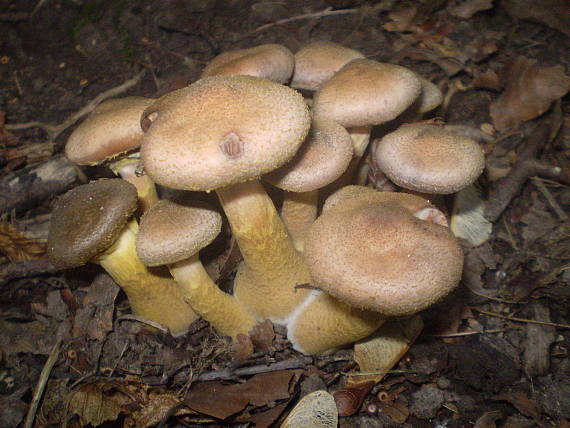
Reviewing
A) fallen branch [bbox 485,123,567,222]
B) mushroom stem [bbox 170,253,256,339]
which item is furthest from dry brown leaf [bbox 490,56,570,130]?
mushroom stem [bbox 170,253,256,339]

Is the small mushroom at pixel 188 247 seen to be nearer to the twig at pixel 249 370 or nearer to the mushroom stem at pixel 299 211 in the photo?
the twig at pixel 249 370

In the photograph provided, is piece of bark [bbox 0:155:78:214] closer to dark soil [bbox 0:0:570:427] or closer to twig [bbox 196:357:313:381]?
dark soil [bbox 0:0:570:427]

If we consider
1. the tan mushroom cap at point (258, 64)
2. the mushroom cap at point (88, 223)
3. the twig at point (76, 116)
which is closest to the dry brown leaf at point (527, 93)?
the tan mushroom cap at point (258, 64)

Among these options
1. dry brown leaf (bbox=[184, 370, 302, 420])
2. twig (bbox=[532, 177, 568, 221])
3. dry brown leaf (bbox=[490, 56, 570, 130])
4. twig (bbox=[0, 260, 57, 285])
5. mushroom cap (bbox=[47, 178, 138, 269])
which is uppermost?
mushroom cap (bbox=[47, 178, 138, 269])

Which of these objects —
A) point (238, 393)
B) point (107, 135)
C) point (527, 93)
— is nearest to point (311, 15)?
point (527, 93)

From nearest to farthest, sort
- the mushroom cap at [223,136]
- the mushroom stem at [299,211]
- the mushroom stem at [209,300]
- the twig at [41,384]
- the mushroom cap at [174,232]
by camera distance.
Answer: the mushroom cap at [223,136], the mushroom cap at [174,232], the mushroom stem at [209,300], the twig at [41,384], the mushroom stem at [299,211]

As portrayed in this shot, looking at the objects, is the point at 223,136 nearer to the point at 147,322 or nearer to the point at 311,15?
the point at 147,322
